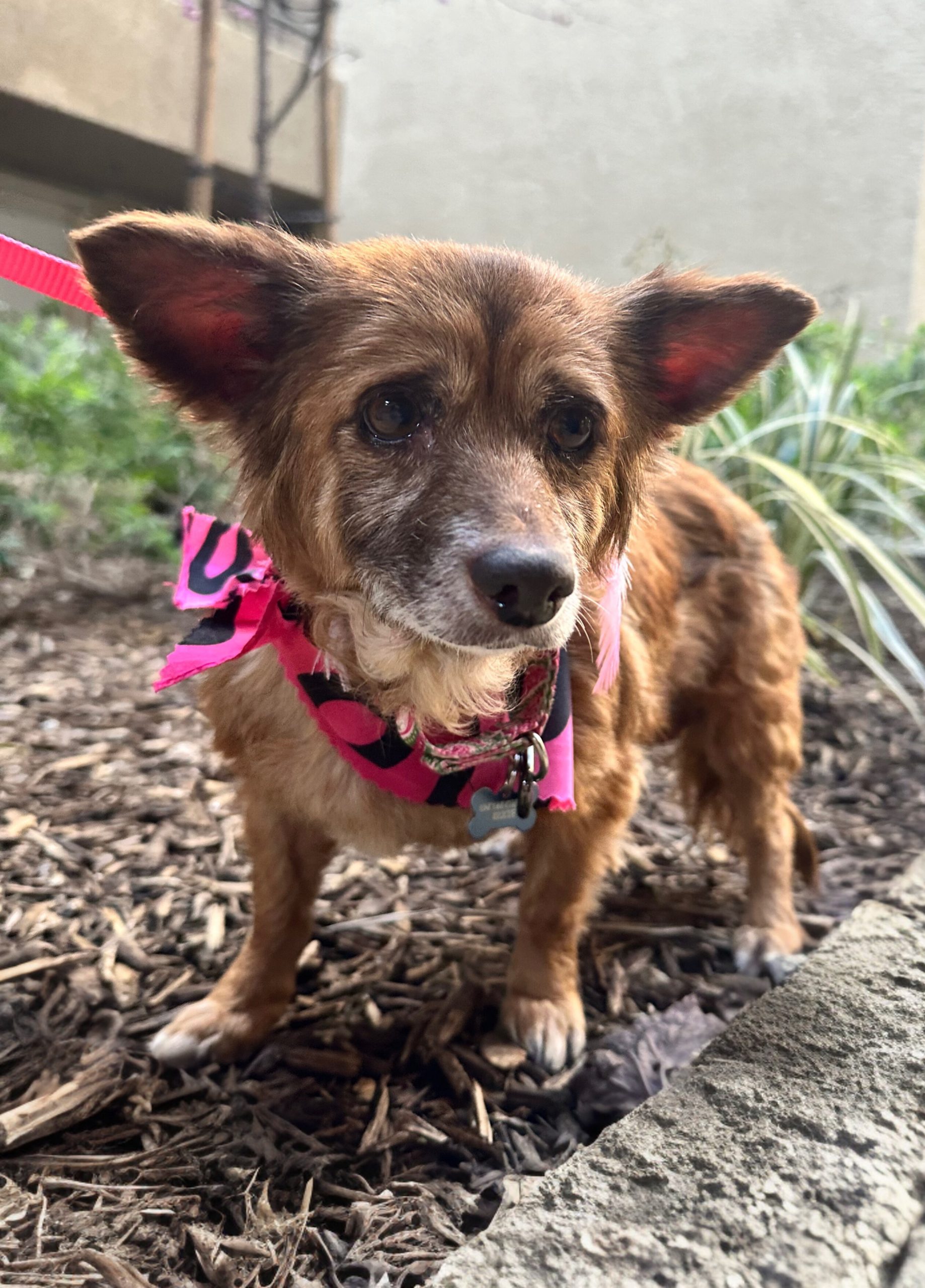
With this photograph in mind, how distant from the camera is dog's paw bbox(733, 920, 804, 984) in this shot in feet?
8.21

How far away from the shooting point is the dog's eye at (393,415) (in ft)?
5.37

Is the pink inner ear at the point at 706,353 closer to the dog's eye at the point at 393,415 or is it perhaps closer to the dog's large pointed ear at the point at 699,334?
the dog's large pointed ear at the point at 699,334

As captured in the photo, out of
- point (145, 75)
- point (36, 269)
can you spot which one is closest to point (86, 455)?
point (145, 75)

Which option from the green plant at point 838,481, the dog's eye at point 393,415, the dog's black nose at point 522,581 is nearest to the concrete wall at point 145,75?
the dog's eye at point 393,415

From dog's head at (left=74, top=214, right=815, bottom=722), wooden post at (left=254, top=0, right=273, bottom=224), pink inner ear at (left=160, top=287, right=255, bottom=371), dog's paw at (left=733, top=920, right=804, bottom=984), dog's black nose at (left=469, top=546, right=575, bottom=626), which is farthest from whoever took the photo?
wooden post at (left=254, top=0, right=273, bottom=224)

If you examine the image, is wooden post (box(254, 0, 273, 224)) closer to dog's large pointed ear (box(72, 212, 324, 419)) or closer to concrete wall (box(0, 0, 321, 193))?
concrete wall (box(0, 0, 321, 193))

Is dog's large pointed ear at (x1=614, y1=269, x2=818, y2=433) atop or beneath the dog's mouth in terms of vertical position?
atop

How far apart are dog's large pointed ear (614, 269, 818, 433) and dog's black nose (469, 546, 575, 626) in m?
0.70

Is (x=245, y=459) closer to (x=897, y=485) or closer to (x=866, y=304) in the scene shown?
(x=866, y=304)

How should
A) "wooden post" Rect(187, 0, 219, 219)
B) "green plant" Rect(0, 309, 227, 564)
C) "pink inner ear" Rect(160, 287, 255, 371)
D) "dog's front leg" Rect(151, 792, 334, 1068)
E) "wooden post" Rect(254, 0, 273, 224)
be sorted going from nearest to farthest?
"pink inner ear" Rect(160, 287, 255, 371)
"dog's front leg" Rect(151, 792, 334, 1068)
"wooden post" Rect(187, 0, 219, 219)
"wooden post" Rect(254, 0, 273, 224)
"green plant" Rect(0, 309, 227, 564)

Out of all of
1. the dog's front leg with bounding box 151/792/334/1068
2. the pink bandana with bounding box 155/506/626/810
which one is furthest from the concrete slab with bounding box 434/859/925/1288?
the dog's front leg with bounding box 151/792/334/1068

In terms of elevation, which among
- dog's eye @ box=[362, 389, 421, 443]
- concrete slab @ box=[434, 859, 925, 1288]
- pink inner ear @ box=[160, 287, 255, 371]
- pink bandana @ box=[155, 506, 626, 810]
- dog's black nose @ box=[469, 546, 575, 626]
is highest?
pink inner ear @ box=[160, 287, 255, 371]

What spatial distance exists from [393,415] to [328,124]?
2503 mm

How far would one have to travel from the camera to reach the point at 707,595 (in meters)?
2.75
